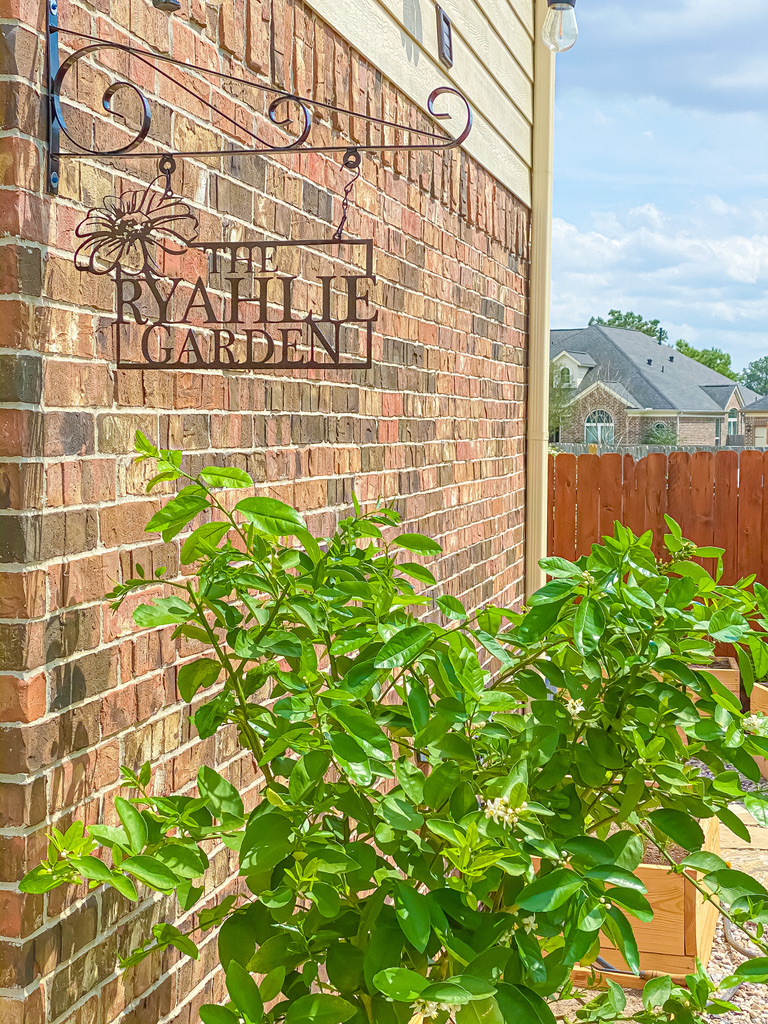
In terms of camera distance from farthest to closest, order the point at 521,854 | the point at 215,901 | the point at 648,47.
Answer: the point at 648,47
the point at 215,901
the point at 521,854

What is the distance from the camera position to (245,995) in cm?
124

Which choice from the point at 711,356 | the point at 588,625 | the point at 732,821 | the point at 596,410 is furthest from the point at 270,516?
the point at 711,356

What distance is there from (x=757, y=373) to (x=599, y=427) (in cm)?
8717

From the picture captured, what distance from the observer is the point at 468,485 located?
4273 mm

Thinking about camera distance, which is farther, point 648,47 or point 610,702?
point 648,47

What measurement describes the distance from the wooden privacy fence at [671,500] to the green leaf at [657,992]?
6.46 meters

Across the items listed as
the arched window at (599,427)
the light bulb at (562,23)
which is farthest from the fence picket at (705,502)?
the arched window at (599,427)

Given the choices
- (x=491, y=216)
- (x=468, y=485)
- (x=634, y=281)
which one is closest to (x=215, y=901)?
(x=468, y=485)

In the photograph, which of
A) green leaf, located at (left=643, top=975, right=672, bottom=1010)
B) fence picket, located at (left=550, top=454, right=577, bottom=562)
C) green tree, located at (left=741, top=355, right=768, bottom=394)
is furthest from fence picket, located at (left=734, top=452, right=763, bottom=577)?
green tree, located at (left=741, top=355, right=768, bottom=394)

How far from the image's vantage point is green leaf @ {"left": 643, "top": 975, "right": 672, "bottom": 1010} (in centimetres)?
142

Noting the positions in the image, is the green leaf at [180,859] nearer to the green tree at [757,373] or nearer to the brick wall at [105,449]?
the brick wall at [105,449]

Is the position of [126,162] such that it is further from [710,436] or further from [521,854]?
[710,436]

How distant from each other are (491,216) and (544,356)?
43.8 inches

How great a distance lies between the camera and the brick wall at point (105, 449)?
4.91 ft
